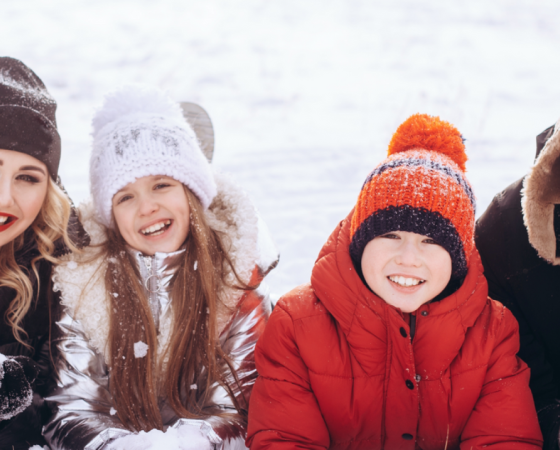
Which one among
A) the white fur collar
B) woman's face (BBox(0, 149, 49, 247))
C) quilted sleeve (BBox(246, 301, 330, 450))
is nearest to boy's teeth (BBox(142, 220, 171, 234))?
the white fur collar

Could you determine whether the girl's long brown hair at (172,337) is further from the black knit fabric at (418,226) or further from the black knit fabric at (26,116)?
the black knit fabric at (418,226)

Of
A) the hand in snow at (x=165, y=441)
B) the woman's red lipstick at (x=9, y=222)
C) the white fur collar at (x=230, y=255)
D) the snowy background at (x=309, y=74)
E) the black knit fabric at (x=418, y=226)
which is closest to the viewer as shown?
the black knit fabric at (x=418, y=226)

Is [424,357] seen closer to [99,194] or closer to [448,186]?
[448,186]

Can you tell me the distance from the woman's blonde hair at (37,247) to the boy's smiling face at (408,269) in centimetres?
113

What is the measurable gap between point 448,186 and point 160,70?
14.7 ft

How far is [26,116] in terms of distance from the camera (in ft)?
5.71

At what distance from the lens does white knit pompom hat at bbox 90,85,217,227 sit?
1.82 metres

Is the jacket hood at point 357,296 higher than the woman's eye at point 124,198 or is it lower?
lower

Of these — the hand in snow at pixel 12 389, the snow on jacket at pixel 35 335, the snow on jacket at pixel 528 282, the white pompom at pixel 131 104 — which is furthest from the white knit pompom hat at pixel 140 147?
the snow on jacket at pixel 528 282

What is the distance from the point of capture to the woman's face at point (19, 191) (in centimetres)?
172

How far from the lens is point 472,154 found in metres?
4.36

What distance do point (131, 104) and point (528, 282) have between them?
161 cm

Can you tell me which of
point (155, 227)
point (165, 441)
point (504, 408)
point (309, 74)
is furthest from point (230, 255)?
point (309, 74)

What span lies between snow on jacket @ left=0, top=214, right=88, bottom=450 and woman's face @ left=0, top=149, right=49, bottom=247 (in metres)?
0.15
